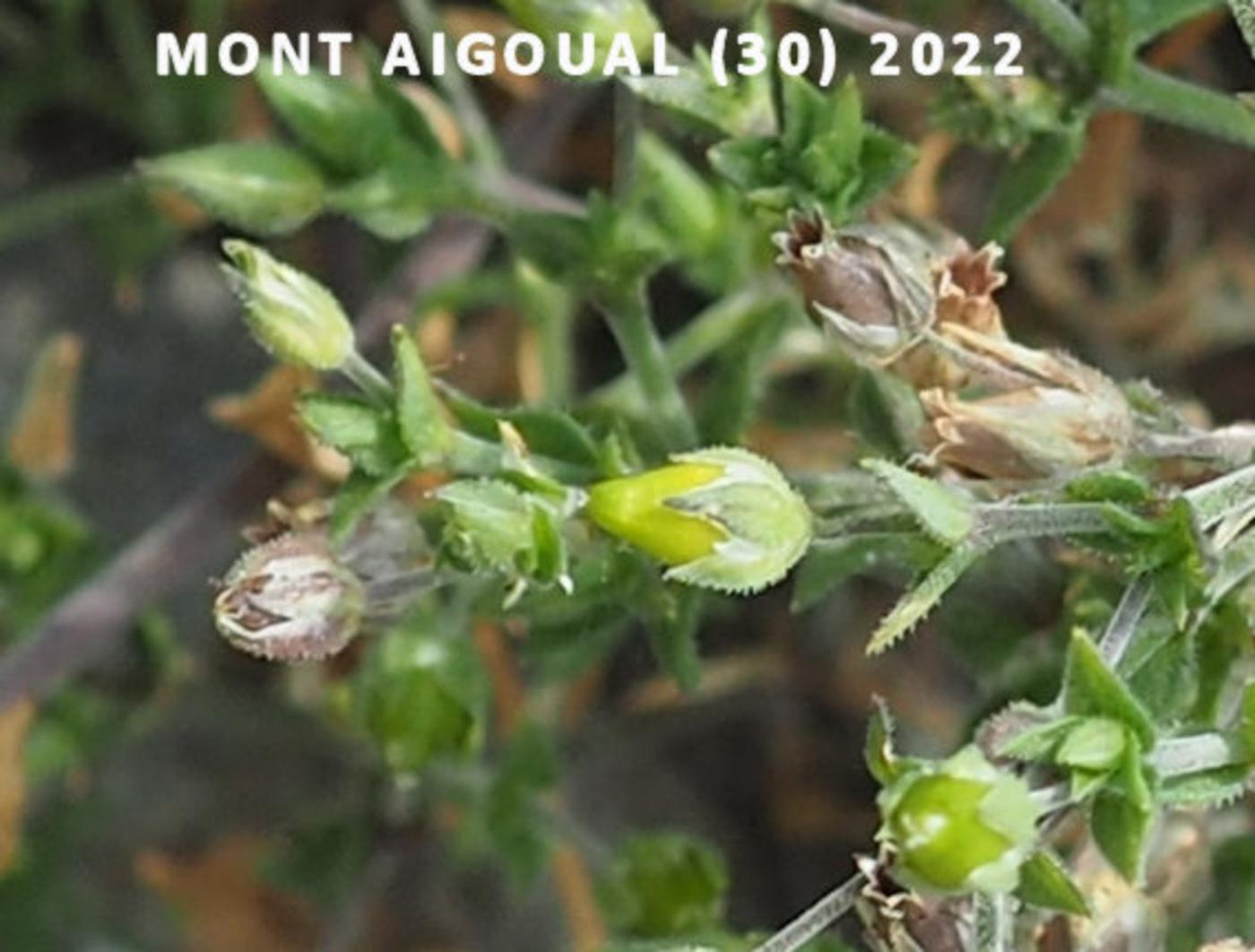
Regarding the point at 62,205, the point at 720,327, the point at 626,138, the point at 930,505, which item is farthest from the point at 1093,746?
the point at 62,205

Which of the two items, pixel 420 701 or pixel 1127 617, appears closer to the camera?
pixel 1127 617

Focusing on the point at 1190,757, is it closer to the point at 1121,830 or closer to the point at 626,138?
the point at 1121,830

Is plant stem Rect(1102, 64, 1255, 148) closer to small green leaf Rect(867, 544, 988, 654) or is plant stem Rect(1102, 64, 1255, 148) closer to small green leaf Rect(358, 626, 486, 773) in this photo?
small green leaf Rect(867, 544, 988, 654)

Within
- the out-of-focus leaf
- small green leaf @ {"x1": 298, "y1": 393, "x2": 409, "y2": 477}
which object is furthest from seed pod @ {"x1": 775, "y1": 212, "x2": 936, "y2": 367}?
the out-of-focus leaf

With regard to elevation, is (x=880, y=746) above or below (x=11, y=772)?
above

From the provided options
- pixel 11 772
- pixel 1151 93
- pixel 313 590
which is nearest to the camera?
pixel 313 590
